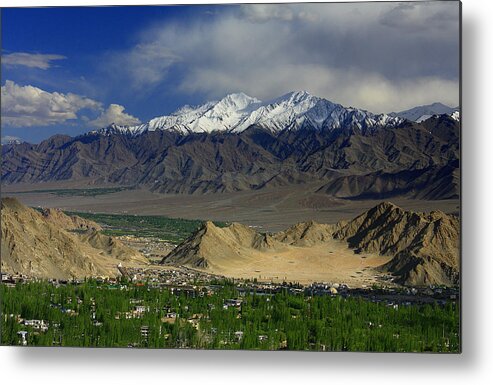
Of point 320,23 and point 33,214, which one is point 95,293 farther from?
point 320,23

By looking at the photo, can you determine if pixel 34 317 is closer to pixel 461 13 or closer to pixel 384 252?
pixel 384 252

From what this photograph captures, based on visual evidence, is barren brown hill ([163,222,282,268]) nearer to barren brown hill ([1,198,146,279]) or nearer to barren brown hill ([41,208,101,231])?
barren brown hill ([1,198,146,279])

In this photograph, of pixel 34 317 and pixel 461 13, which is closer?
pixel 461 13

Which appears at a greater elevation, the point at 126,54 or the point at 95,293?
the point at 126,54

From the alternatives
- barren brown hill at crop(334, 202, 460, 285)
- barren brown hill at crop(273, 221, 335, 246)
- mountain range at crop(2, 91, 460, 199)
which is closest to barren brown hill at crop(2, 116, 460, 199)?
mountain range at crop(2, 91, 460, 199)

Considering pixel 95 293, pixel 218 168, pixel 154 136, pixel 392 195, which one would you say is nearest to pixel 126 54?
pixel 154 136

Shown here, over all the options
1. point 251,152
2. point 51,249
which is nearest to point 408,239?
point 251,152

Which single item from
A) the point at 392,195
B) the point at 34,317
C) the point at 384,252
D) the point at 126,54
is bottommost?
the point at 34,317
